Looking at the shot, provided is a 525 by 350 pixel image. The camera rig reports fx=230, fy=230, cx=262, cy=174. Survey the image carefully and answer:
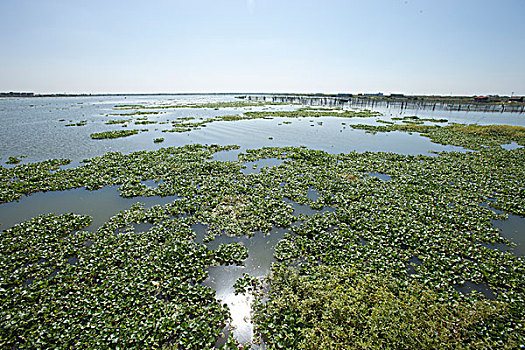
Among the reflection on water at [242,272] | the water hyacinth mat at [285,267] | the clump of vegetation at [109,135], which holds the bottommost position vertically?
the reflection on water at [242,272]

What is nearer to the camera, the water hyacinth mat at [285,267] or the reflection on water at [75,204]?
the water hyacinth mat at [285,267]

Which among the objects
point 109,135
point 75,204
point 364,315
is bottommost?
point 75,204

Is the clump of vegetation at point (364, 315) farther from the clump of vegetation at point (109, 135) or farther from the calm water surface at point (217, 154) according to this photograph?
the clump of vegetation at point (109, 135)

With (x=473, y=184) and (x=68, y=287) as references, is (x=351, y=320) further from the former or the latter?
(x=473, y=184)

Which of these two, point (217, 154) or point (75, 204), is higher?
point (217, 154)

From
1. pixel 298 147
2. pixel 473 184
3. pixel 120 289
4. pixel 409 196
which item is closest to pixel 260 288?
pixel 120 289

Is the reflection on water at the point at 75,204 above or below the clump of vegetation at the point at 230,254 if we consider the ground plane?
above

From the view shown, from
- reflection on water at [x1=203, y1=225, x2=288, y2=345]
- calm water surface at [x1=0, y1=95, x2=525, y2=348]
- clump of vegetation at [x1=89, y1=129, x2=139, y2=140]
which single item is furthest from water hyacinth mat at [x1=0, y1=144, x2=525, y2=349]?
clump of vegetation at [x1=89, y1=129, x2=139, y2=140]

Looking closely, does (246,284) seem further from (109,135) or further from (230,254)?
(109,135)

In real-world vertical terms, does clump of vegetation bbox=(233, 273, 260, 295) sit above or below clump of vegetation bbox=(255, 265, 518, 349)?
below

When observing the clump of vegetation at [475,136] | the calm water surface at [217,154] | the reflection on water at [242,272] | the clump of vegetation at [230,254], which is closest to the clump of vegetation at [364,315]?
the reflection on water at [242,272]

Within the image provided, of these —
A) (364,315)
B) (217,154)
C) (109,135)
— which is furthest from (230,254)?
(109,135)

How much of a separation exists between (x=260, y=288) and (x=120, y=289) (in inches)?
157

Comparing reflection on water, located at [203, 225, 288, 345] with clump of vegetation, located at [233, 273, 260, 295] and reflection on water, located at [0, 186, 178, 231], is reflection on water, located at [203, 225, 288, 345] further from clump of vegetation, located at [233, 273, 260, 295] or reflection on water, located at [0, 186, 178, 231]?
reflection on water, located at [0, 186, 178, 231]
